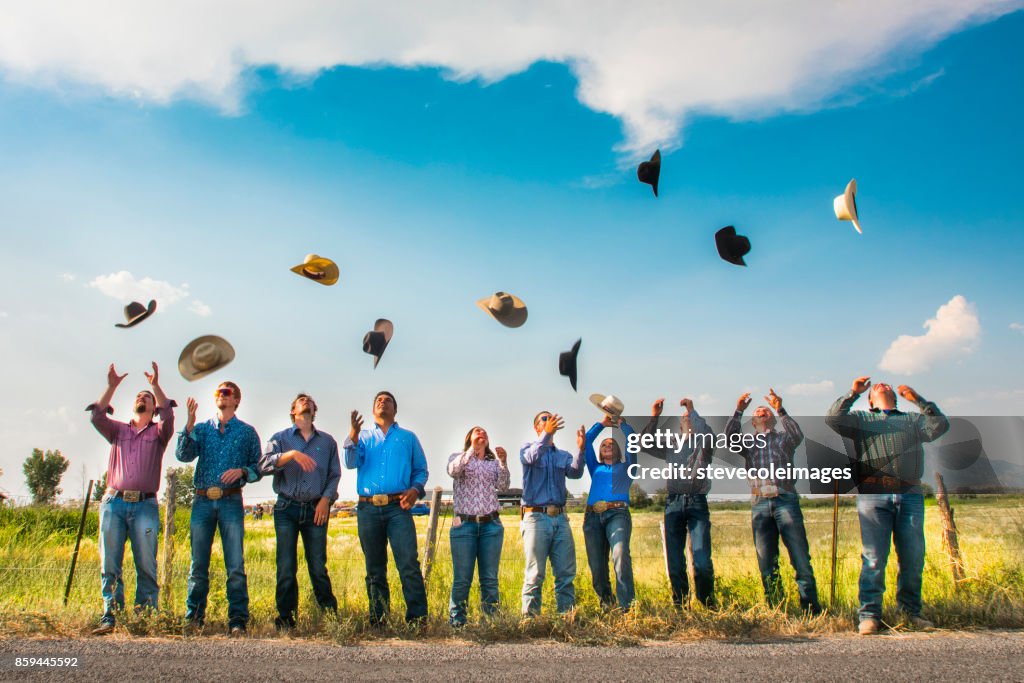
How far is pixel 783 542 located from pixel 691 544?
2.91ft

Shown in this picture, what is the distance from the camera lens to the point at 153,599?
6586 millimetres

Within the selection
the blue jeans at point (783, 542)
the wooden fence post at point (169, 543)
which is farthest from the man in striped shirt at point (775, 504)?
the wooden fence post at point (169, 543)

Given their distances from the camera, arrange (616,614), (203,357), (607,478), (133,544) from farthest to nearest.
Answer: (203,357) → (607,478) → (133,544) → (616,614)

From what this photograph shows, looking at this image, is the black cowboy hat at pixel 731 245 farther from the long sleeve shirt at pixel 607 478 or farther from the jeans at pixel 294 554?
the jeans at pixel 294 554

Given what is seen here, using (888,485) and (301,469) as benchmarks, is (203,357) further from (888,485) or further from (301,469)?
(888,485)

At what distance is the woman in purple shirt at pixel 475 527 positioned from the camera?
6625 mm

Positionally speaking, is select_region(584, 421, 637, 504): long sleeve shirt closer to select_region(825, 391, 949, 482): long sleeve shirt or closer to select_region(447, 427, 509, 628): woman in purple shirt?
select_region(447, 427, 509, 628): woman in purple shirt

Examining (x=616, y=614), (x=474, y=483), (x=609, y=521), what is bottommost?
(x=616, y=614)

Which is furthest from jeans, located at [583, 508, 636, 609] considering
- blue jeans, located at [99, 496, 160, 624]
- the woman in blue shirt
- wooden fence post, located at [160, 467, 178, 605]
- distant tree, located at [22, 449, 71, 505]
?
distant tree, located at [22, 449, 71, 505]

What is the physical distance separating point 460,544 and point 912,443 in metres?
4.39

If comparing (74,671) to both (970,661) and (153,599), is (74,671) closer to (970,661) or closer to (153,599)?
(153,599)

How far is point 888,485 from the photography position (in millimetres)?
6781

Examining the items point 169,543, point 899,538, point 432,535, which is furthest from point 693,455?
point 169,543

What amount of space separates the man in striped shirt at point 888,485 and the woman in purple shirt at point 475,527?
10.8 feet
